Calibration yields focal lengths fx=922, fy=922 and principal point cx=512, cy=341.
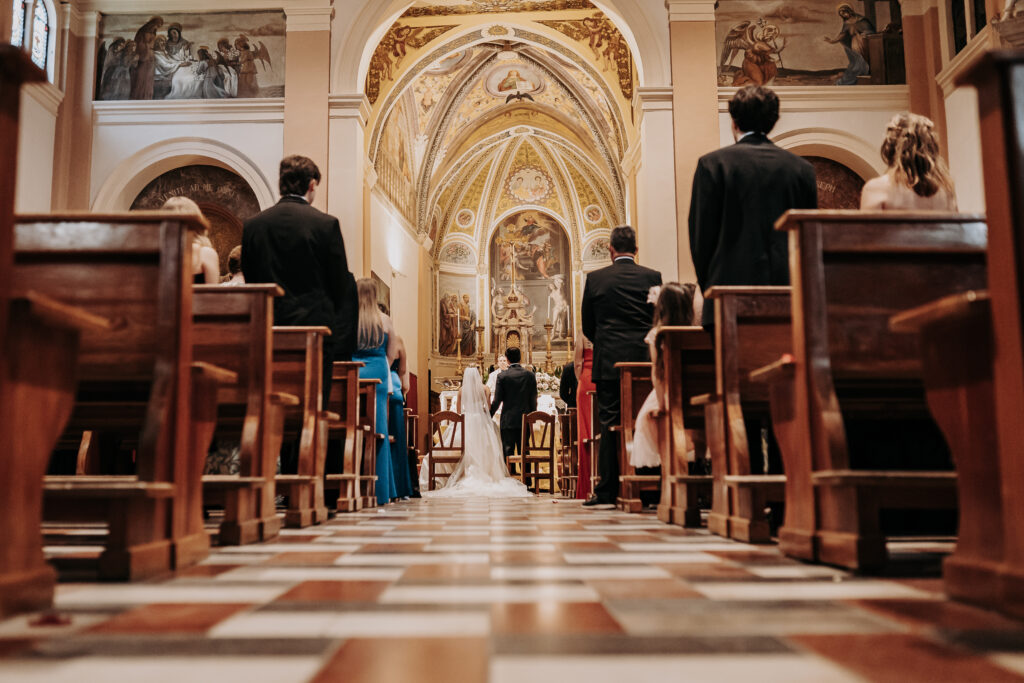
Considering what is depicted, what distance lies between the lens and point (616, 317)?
6.49m

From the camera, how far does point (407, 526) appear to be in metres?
4.67

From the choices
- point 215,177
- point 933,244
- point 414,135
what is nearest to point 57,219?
point 933,244

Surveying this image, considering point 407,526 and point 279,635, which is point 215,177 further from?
point 279,635

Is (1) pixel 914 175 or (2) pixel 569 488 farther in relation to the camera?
(2) pixel 569 488

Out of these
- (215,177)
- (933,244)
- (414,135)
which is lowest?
(933,244)

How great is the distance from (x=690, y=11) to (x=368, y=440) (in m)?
7.21

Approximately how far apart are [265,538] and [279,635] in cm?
241

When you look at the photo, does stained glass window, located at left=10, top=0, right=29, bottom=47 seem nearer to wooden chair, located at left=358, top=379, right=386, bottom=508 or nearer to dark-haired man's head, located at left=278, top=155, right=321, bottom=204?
wooden chair, located at left=358, top=379, right=386, bottom=508

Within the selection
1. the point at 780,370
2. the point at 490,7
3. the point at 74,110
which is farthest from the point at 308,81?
the point at 780,370

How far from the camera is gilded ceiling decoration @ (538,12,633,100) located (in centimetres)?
1412

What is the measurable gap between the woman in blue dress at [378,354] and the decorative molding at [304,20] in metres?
5.64

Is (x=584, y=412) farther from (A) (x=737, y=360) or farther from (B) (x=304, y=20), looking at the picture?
(B) (x=304, y=20)

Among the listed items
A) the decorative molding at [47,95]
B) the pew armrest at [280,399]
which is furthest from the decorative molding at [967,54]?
the decorative molding at [47,95]

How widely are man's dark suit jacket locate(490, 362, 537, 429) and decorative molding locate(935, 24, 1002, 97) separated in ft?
19.3
